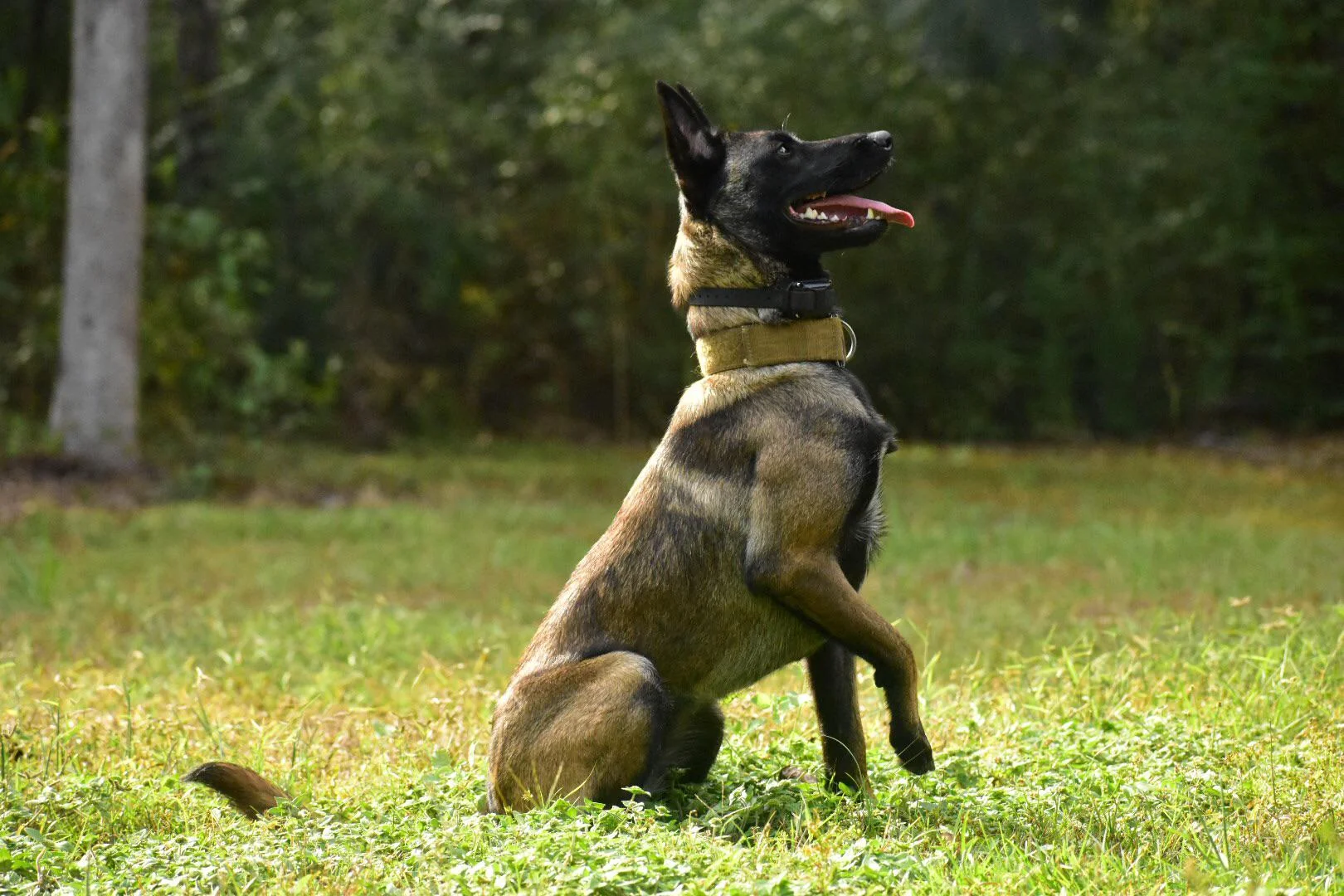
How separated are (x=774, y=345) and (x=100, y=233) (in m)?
9.28

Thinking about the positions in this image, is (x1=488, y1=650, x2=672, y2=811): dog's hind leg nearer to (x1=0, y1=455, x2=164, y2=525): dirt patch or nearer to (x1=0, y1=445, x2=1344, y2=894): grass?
(x1=0, y1=445, x2=1344, y2=894): grass

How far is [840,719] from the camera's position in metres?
4.09

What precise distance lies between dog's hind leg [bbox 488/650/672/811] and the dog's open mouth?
124cm

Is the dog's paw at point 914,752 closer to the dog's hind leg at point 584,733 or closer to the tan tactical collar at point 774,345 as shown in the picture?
the dog's hind leg at point 584,733

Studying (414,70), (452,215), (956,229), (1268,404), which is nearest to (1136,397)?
(1268,404)

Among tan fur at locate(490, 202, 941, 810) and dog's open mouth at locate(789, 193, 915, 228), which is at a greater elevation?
dog's open mouth at locate(789, 193, 915, 228)

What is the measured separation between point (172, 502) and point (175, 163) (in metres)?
5.70

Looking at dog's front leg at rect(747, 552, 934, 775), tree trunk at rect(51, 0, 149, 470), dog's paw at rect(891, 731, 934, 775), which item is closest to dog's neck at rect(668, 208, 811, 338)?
dog's front leg at rect(747, 552, 934, 775)

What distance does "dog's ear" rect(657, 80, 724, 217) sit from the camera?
3.95m

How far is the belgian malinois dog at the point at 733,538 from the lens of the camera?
3.72 meters

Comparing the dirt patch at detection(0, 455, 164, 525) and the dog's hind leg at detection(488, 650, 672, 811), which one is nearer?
the dog's hind leg at detection(488, 650, 672, 811)

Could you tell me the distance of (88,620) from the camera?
7.02 m

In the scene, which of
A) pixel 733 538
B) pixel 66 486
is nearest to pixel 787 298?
pixel 733 538

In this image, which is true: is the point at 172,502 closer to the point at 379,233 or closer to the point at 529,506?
the point at 529,506
